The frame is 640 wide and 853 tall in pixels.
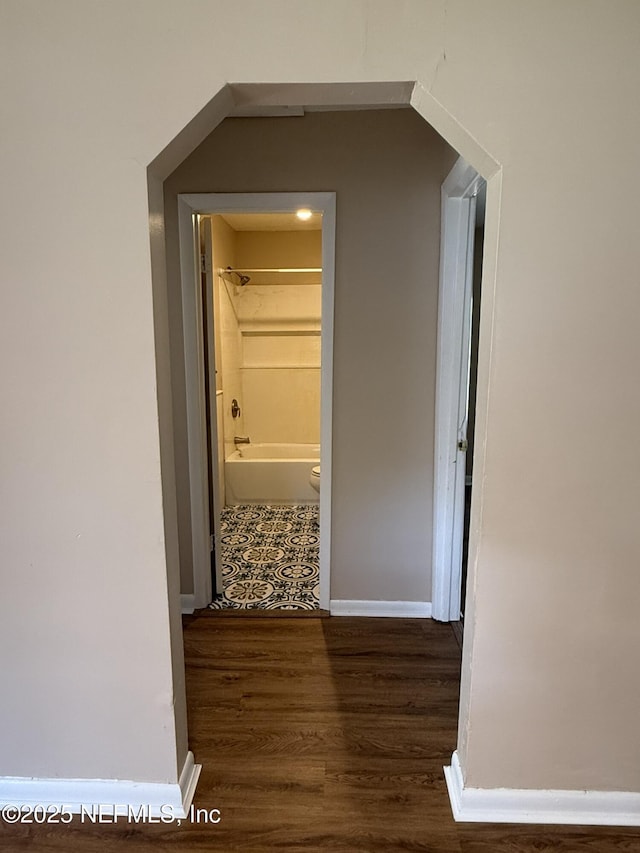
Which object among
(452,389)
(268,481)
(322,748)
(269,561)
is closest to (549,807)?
(322,748)

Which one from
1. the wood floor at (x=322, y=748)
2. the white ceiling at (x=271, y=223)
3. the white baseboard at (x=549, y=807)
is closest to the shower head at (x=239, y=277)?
the white ceiling at (x=271, y=223)

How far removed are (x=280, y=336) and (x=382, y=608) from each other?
2.96 metres

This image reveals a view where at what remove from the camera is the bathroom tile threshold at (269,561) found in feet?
8.62

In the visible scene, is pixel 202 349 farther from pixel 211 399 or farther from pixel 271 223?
pixel 271 223

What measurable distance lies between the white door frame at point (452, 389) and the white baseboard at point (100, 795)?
1473mm

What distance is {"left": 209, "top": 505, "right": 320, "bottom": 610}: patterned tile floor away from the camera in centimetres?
267

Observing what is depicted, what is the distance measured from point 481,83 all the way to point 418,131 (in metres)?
1.18

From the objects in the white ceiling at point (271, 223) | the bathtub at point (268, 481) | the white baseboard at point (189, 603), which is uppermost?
the white ceiling at point (271, 223)

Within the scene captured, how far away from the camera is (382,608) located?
2533 mm

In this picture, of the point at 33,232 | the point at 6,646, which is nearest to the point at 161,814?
the point at 6,646

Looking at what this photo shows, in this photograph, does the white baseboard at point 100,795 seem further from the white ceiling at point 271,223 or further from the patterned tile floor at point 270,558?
the white ceiling at point 271,223

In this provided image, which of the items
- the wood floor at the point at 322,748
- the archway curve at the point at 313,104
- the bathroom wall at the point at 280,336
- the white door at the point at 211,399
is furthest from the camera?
the bathroom wall at the point at 280,336

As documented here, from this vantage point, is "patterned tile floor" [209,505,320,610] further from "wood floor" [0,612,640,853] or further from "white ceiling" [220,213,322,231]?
"white ceiling" [220,213,322,231]

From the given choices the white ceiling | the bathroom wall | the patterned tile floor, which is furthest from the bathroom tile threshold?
the white ceiling
